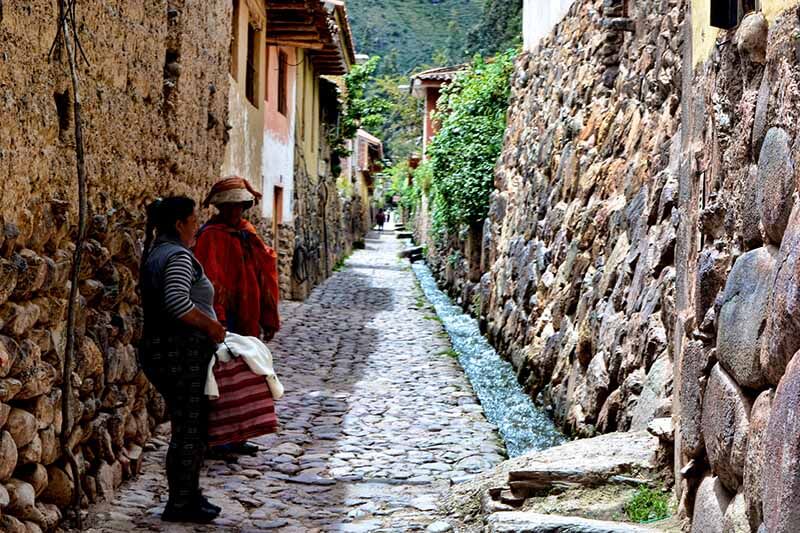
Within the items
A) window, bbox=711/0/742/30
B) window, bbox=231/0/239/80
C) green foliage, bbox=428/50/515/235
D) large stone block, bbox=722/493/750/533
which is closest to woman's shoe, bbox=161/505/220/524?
large stone block, bbox=722/493/750/533

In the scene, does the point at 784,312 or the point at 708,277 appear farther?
the point at 708,277

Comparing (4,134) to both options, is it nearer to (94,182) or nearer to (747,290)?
(94,182)

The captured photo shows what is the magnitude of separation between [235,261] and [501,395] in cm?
386

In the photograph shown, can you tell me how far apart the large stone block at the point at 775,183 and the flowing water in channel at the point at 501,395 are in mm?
4313

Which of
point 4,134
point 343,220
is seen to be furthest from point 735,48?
point 343,220

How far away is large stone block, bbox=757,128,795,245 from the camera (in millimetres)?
2684

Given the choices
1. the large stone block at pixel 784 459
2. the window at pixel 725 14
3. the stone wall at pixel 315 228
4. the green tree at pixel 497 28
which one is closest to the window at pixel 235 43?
the stone wall at pixel 315 228

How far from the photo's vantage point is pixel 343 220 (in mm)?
31875

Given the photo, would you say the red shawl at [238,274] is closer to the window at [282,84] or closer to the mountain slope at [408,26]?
the window at [282,84]

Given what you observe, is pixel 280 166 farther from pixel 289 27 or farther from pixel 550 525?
pixel 550 525

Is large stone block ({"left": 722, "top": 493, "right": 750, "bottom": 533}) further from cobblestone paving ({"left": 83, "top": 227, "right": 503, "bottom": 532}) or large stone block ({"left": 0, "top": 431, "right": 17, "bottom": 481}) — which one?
large stone block ({"left": 0, "top": 431, "right": 17, "bottom": 481})

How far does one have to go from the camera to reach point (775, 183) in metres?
2.78

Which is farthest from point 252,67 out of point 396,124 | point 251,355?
point 396,124

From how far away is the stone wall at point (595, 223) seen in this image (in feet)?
21.2
